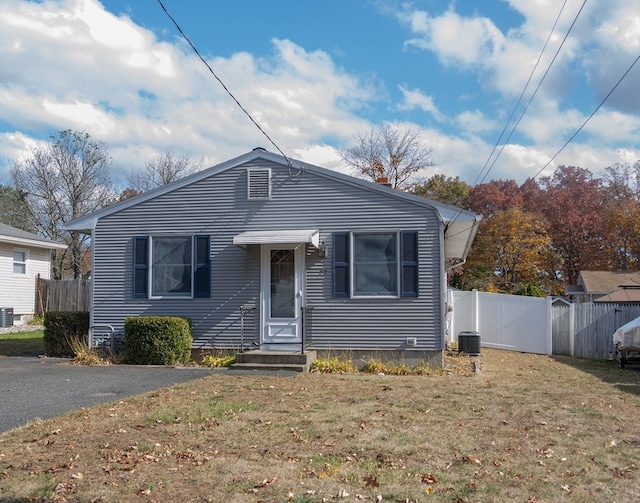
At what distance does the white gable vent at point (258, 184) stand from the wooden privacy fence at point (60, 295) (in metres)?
13.6

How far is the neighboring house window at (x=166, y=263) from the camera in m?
13.2

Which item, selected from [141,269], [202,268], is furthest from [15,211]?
[202,268]

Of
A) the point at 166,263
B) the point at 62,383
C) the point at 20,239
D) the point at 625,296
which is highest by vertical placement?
the point at 20,239

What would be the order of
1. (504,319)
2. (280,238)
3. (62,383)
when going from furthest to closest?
(504,319) → (280,238) → (62,383)

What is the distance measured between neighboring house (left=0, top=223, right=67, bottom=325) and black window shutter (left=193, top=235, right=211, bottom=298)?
41.5 feet

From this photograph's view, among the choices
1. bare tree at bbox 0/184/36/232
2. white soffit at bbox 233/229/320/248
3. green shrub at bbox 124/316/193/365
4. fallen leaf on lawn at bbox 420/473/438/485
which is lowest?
fallen leaf on lawn at bbox 420/473/438/485

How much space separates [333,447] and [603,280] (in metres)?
26.6

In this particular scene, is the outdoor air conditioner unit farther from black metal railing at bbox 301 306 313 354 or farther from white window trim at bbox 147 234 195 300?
black metal railing at bbox 301 306 313 354

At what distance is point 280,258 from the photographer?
12945 mm

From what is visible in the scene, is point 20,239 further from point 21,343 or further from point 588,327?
point 588,327

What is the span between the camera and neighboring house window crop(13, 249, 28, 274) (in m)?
24.3

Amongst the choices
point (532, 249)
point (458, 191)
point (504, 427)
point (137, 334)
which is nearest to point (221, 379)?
point (137, 334)

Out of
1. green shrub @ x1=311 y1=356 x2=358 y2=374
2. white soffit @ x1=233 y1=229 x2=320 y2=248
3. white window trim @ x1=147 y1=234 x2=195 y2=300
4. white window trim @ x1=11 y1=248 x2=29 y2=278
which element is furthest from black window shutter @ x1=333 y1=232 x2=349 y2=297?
white window trim @ x1=11 y1=248 x2=29 y2=278

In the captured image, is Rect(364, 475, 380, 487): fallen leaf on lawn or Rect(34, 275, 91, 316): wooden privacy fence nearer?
Rect(364, 475, 380, 487): fallen leaf on lawn
